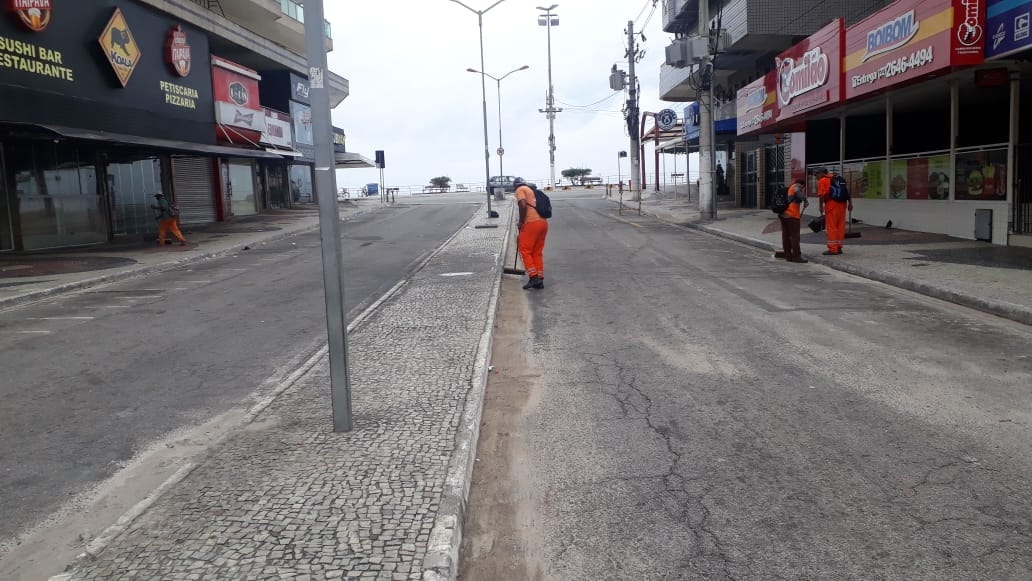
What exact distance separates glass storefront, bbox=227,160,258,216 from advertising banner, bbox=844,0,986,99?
25.9 m

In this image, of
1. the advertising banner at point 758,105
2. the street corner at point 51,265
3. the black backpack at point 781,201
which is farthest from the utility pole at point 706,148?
the street corner at point 51,265

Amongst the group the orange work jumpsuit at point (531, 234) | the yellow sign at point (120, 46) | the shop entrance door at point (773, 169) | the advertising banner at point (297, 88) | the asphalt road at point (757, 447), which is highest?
the advertising banner at point (297, 88)

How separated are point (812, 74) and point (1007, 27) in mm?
7815

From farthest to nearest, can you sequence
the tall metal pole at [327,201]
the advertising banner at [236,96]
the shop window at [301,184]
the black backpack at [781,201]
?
the shop window at [301,184]
the advertising banner at [236,96]
the black backpack at [781,201]
the tall metal pole at [327,201]

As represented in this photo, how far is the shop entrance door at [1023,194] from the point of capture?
14820mm

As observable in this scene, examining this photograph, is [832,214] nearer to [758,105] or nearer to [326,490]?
[758,105]

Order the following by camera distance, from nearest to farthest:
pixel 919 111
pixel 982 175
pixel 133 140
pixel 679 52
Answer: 1. pixel 982 175
2. pixel 133 140
3. pixel 919 111
4. pixel 679 52

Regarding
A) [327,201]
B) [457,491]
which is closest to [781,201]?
[327,201]

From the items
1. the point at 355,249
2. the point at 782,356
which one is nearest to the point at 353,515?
the point at 782,356

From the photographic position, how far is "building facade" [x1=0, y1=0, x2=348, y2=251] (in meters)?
18.5

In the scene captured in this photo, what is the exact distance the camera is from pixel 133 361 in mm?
7934

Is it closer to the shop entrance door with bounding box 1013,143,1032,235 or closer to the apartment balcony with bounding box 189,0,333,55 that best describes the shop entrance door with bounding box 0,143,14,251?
the apartment balcony with bounding box 189,0,333,55

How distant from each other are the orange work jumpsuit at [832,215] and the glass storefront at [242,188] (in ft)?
86.2

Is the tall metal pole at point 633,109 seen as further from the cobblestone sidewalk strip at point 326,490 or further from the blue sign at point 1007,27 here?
the cobblestone sidewalk strip at point 326,490
